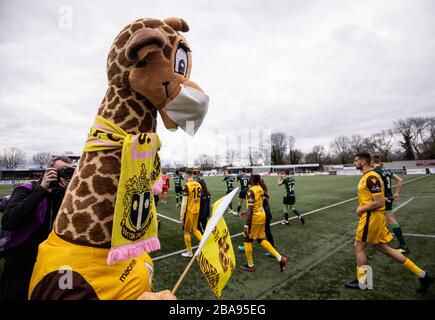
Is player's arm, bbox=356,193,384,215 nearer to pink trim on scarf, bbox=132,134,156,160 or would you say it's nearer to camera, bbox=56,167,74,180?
pink trim on scarf, bbox=132,134,156,160

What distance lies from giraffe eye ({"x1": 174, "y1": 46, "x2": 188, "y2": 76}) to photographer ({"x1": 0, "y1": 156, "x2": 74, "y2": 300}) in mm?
1222

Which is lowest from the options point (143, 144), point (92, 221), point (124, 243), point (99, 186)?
point (124, 243)

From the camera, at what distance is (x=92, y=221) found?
1.24 m

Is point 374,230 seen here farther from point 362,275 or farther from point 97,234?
point 97,234

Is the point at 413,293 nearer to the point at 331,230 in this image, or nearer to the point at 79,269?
the point at 331,230

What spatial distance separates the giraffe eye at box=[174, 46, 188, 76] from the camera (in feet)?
4.84

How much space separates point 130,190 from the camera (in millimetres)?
1198

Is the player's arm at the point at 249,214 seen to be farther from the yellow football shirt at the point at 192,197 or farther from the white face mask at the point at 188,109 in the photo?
the white face mask at the point at 188,109

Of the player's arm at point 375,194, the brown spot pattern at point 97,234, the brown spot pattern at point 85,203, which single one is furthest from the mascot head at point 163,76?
the player's arm at point 375,194

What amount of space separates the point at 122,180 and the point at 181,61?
89 cm

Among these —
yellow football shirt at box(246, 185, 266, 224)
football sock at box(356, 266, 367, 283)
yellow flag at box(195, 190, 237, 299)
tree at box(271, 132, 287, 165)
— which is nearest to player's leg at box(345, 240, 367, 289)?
football sock at box(356, 266, 367, 283)

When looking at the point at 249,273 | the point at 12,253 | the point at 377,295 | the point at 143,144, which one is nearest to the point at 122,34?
the point at 143,144

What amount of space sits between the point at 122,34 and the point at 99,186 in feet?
3.38

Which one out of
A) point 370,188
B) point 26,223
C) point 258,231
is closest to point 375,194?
point 370,188
